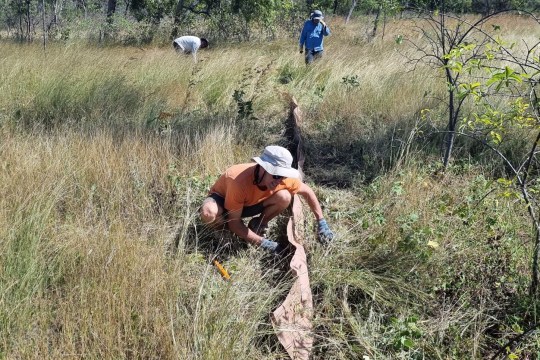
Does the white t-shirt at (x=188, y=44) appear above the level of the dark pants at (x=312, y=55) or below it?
below

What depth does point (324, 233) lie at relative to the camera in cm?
380

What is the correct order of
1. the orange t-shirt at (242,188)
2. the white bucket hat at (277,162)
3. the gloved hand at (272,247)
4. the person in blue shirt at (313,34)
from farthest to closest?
the person in blue shirt at (313,34) → the orange t-shirt at (242,188) → the gloved hand at (272,247) → the white bucket hat at (277,162)

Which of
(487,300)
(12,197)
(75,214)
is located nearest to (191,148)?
(75,214)

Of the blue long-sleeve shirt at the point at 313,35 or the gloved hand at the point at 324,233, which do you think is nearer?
the gloved hand at the point at 324,233

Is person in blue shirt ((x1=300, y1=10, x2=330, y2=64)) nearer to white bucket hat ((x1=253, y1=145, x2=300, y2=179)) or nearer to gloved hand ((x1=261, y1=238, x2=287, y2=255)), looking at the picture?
white bucket hat ((x1=253, y1=145, x2=300, y2=179))

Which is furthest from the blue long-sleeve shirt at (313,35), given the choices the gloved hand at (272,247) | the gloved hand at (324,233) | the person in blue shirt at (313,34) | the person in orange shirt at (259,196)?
the gloved hand at (272,247)

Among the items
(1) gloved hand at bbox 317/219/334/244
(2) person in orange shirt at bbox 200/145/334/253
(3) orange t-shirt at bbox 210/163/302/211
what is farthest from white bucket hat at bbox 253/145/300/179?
(1) gloved hand at bbox 317/219/334/244

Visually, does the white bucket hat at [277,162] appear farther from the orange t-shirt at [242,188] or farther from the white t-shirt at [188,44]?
the white t-shirt at [188,44]

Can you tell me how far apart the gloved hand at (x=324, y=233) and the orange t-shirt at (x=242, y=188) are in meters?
0.33

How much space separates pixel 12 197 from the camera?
3.51 meters

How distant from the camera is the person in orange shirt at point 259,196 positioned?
3.65 m

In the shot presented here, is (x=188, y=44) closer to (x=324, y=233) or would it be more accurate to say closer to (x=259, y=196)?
(x=259, y=196)

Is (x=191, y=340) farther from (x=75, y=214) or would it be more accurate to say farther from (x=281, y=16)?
(x=281, y=16)

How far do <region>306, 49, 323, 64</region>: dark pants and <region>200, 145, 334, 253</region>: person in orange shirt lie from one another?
5897mm
